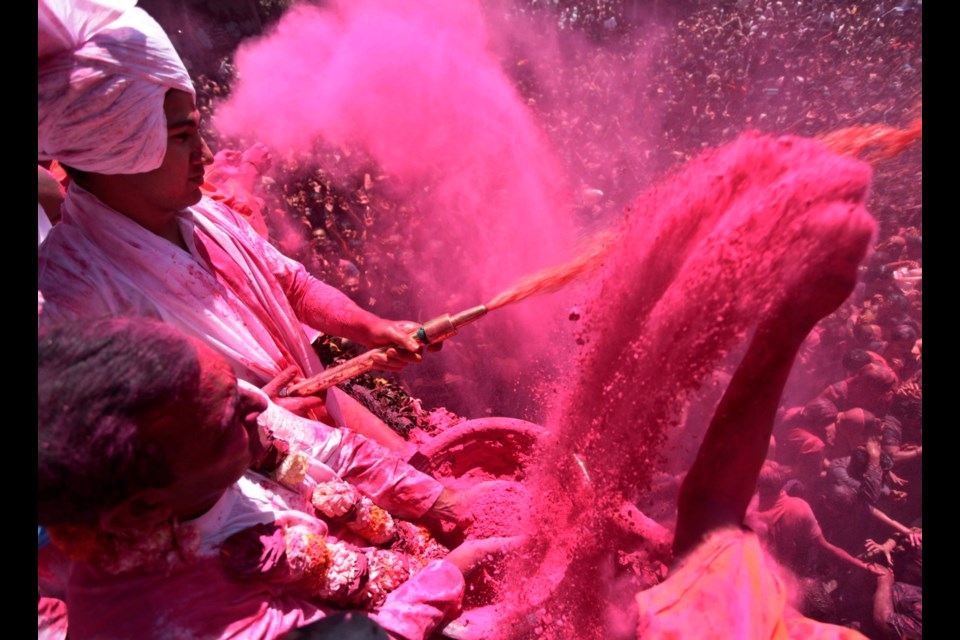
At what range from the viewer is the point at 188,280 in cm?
204

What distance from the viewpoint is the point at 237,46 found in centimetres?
460

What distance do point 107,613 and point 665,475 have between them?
1618mm

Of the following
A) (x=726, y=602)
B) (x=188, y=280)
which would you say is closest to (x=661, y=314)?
(x=726, y=602)

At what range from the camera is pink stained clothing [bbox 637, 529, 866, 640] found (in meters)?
1.38

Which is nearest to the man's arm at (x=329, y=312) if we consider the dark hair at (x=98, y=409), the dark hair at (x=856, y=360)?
the dark hair at (x=98, y=409)

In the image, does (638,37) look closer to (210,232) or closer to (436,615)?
(210,232)

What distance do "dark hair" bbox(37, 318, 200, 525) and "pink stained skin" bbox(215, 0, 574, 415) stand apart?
297 centimetres

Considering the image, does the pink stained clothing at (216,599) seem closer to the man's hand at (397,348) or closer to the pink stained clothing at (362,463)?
the pink stained clothing at (362,463)

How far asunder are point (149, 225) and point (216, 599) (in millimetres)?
1296

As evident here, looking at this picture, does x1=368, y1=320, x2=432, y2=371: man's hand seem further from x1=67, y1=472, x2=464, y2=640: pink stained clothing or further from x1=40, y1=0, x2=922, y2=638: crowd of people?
x1=67, y1=472, x2=464, y2=640: pink stained clothing

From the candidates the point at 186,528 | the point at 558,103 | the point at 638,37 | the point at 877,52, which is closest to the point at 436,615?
the point at 186,528

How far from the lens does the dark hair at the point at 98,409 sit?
1.03 metres

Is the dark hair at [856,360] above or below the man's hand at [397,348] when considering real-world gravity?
above

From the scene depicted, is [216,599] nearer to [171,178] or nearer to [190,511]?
[190,511]
